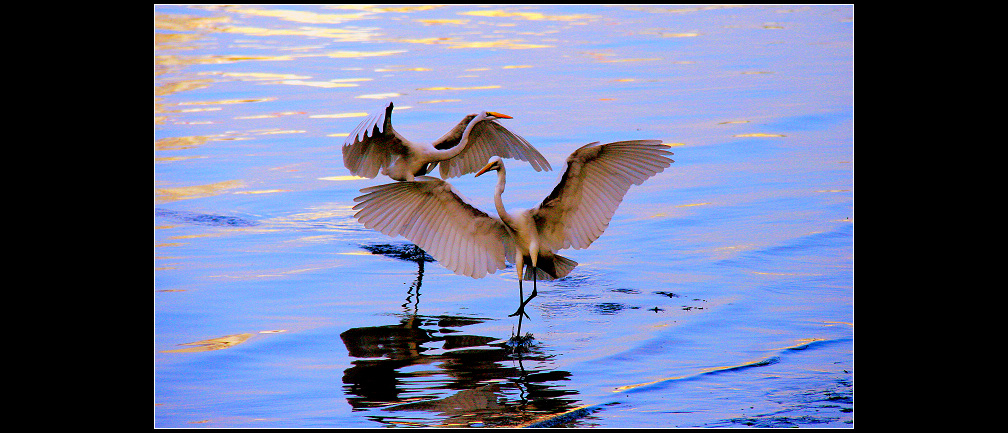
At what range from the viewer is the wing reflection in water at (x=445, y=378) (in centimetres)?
568

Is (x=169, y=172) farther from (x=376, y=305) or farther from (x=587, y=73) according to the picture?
(x=587, y=73)

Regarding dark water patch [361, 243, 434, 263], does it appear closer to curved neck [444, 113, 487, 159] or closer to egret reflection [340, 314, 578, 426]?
curved neck [444, 113, 487, 159]

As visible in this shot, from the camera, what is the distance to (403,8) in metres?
27.2

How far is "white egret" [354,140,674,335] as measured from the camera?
7.05 m

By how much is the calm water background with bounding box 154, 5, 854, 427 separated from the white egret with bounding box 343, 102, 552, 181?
32.0 inches

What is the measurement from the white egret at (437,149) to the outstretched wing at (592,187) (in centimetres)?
185

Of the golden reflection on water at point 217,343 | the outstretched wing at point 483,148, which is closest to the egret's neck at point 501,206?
the outstretched wing at point 483,148

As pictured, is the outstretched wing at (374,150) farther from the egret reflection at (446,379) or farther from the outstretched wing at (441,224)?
the egret reflection at (446,379)

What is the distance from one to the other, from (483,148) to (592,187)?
9.75 feet

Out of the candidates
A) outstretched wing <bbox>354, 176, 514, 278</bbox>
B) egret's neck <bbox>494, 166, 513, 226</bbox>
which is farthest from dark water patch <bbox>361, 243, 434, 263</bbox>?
egret's neck <bbox>494, 166, 513, 226</bbox>

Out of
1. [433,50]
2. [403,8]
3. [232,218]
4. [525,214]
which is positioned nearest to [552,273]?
[525,214]

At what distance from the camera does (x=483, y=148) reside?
994 centimetres

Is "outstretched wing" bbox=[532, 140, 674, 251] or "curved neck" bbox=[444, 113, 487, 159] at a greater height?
"curved neck" bbox=[444, 113, 487, 159]

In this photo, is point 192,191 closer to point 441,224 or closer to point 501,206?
point 441,224
